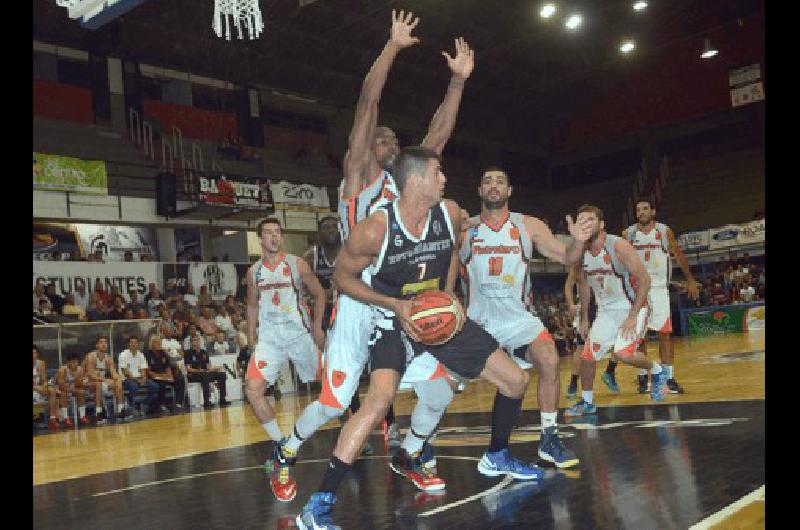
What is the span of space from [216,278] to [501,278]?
48.2 ft

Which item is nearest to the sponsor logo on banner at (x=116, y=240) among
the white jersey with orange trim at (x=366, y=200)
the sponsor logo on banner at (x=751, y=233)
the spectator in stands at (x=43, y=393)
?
the spectator in stands at (x=43, y=393)

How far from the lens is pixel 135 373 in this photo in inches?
543

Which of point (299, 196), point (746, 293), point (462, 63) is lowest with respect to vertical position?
point (746, 293)

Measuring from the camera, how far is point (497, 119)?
32.1 metres

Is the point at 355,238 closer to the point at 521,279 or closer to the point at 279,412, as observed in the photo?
the point at 521,279

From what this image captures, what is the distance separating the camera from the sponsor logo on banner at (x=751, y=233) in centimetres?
2350

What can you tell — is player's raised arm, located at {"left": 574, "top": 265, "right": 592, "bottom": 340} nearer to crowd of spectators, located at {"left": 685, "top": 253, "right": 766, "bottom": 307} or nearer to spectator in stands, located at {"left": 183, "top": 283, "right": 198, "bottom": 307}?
spectator in stands, located at {"left": 183, "top": 283, "right": 198, "bottom": 307}

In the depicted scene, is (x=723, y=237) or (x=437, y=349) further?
(x=723, y=237)

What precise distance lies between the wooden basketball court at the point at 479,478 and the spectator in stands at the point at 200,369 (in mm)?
4861

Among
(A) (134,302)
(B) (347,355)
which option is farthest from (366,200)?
(A) (134,302)

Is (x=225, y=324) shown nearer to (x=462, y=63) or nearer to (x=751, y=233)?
(x=462, y=63)

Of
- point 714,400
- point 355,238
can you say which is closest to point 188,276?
point 714,400

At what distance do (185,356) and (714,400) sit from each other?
10.1m
